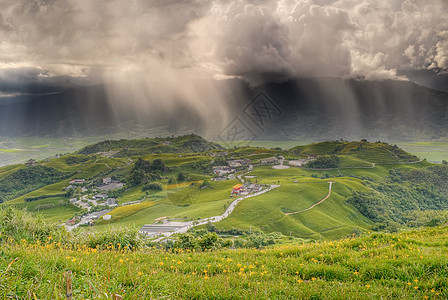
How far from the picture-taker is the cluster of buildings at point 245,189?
84781mm

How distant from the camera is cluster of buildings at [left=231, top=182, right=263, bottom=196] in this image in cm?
8478

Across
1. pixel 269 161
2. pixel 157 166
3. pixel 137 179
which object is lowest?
pixel 269 161

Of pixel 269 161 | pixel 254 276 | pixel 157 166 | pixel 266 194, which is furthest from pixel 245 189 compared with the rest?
pixel 254 276

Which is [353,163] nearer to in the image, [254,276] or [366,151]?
[366,151]

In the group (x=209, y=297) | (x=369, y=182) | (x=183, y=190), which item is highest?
(x=209, y=297)

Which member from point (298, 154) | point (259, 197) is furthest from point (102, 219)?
point (298, 154)

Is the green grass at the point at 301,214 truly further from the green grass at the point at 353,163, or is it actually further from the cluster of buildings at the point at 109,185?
the cluster of buildings at the point at 109,185

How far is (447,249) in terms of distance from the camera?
736cm

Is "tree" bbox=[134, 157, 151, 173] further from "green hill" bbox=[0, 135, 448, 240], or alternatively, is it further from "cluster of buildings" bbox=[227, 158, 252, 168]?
"cluster of buildings" bbox=[227, 158, 252, 168]

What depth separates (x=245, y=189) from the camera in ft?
291

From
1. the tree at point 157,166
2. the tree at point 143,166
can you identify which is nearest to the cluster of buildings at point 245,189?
the tree at point 157,166

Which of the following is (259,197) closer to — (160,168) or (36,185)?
(160,168)

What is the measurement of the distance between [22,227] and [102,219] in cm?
6970

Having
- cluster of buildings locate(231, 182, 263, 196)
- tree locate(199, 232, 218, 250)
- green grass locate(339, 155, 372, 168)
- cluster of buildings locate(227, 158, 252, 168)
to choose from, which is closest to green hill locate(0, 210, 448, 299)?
tree locate(199, 232, 218, 250)
